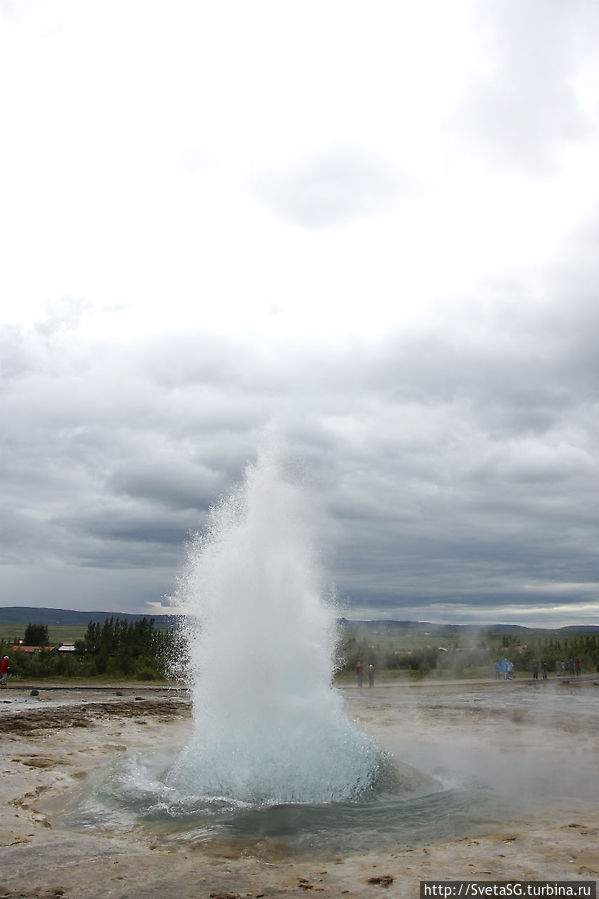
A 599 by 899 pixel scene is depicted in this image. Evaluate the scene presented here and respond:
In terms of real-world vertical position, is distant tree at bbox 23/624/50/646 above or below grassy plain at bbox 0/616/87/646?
above

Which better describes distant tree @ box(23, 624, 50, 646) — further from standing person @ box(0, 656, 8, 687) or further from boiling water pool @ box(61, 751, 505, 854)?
boiling water pool @ box(61, 751, 505, 854)

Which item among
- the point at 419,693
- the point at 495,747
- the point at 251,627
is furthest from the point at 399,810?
the point at 419,693

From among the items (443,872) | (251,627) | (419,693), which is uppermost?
(251,627)

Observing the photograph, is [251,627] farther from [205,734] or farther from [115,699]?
[115,699]

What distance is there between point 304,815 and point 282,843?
3.48ft

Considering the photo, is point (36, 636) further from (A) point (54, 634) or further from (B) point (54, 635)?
(A) point (54, 634)

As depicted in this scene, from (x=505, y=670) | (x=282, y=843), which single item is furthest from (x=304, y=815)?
(x=505, y=670)

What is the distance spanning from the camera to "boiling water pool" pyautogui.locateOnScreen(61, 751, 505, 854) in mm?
7102

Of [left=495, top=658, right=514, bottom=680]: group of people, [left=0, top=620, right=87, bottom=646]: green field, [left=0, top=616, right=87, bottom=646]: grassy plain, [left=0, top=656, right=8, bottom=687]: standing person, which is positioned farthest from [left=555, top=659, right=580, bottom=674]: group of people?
[left=0, top=616, right=87, bottom=646]: grassy plain

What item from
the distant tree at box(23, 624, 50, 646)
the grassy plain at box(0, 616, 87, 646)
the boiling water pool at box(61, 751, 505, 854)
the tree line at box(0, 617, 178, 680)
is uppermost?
the boiling water pool at box(61, 751, 505, 854)

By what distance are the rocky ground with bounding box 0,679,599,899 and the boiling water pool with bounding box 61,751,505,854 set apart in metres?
0.21

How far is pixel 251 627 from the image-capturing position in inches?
416

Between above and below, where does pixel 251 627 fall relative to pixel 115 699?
above

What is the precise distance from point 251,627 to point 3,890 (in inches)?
220
